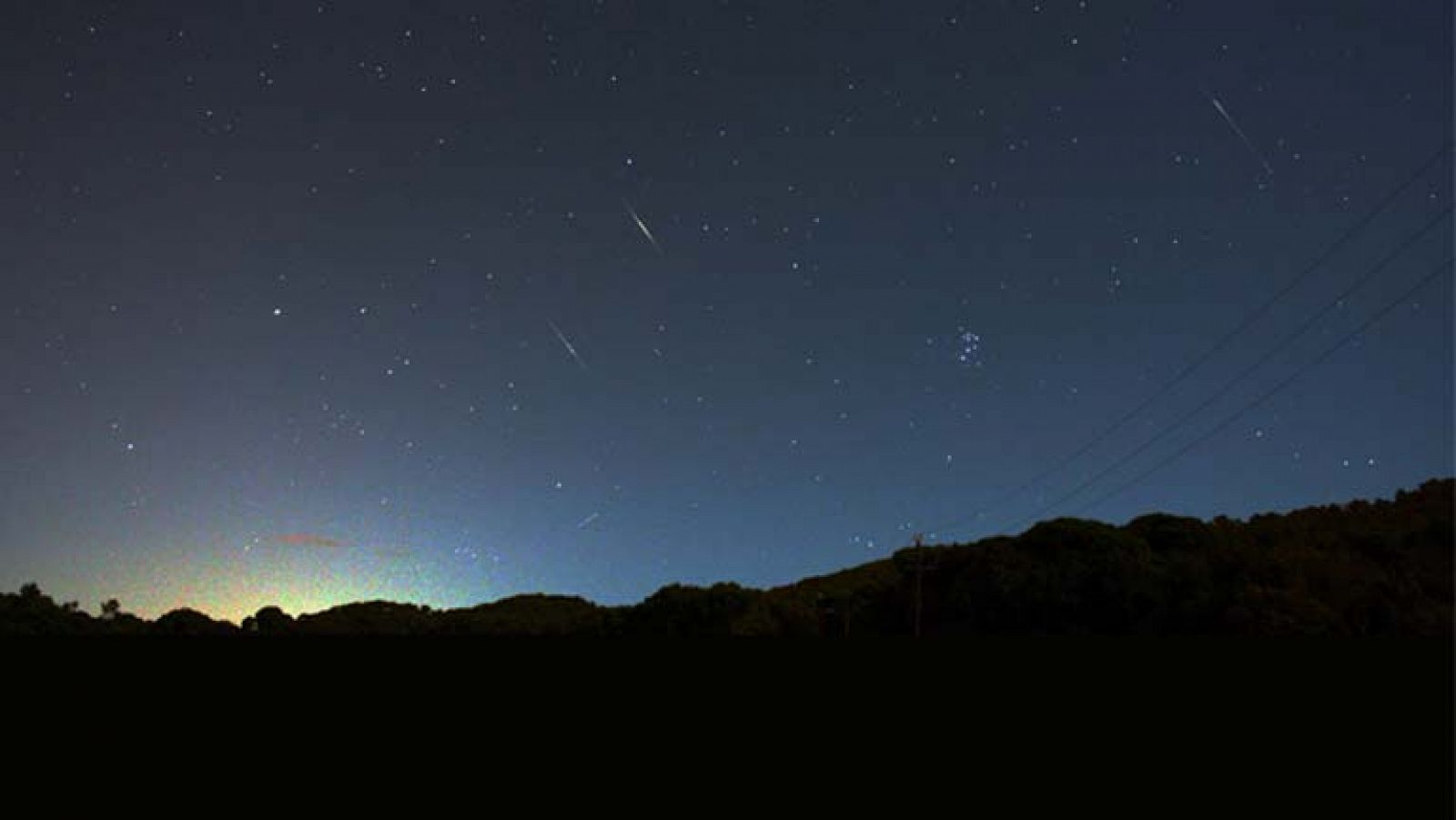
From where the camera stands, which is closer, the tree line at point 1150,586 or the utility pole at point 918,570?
the tree line at point 1150,586

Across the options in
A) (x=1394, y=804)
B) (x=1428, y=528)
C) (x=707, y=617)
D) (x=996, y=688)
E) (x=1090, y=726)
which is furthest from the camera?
(x=707, y=617)

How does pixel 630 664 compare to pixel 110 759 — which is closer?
pixel 110 759

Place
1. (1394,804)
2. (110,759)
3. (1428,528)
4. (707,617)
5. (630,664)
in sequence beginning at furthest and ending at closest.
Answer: (707,617)
(1428,528)
(630,664)
(110,759)
(1394,804)

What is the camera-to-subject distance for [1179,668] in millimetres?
3406

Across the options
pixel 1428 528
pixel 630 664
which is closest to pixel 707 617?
pixel 1428 528

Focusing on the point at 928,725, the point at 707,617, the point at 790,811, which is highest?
the point at 707,617

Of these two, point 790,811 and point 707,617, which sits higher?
point 707,617

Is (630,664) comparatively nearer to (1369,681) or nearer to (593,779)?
(593,779)

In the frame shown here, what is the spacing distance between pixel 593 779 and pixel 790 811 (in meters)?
0.61

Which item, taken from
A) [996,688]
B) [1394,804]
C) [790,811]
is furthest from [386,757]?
[1394,804]

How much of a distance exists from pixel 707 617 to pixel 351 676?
53352mm

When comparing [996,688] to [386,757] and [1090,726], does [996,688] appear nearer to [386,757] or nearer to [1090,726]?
[1090,726]

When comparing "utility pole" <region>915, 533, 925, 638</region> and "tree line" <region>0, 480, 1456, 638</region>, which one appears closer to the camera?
"tree line" <region>0, 480, 1456, 638</region>

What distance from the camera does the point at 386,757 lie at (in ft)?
10.3
